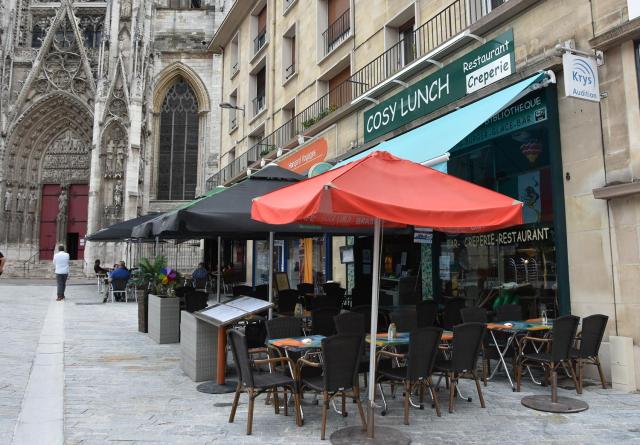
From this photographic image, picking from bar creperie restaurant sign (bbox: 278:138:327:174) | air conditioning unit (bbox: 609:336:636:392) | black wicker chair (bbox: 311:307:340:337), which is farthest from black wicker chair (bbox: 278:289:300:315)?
bar creperie restaurant sign (bbox: 278:138:327:174)

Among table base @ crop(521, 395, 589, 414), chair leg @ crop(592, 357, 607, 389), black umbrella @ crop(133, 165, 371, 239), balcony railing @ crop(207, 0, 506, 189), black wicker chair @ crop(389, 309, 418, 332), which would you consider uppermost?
balcony railing @ crop(207, 0, 506, 189)

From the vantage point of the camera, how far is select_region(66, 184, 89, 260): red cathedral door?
2911 centimetres

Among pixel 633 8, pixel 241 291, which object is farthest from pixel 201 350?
pixel 633 8

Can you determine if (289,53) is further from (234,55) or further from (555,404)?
(555,404)

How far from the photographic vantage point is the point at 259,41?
20141mm

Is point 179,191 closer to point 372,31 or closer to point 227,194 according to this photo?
point 372,31

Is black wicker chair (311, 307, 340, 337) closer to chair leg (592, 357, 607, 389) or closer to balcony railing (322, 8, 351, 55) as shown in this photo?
chair leg (592, 357, 607, 389)

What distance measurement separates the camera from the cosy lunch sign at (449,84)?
752 centimetres

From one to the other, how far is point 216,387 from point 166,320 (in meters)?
2.90

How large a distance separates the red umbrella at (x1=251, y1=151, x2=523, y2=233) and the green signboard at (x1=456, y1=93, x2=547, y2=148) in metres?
3.39

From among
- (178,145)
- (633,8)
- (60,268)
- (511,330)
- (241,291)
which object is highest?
(178,145)

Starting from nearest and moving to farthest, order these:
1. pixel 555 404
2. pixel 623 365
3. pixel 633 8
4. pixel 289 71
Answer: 1. pixel 555 404
2. pixel 623 365
3. pixel 633 8
4. pixel 289 71

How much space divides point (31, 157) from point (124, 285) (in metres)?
18.8

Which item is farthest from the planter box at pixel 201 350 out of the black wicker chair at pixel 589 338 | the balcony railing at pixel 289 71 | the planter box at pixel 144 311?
the balcony railing at pixel 289 71
